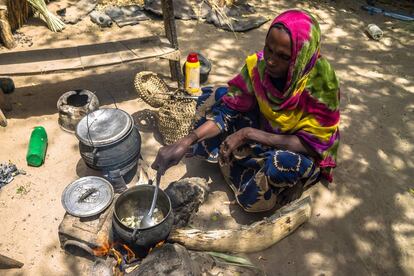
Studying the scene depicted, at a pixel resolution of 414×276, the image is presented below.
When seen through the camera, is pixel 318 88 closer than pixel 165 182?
Yes

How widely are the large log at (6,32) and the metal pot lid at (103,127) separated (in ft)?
8.92

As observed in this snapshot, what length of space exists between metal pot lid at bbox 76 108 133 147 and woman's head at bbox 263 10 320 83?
4.28ft

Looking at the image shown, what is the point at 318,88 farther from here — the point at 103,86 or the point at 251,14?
the point at 251,14

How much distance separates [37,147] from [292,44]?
2.50 m

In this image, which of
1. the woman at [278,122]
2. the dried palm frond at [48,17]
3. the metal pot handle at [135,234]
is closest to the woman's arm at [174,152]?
the woman at [278,122]

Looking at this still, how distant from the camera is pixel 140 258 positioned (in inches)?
96.3

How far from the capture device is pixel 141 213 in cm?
264

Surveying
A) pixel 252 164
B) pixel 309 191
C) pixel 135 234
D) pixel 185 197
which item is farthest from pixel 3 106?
pixel 309 191

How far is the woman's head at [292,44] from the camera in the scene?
220 centimetres

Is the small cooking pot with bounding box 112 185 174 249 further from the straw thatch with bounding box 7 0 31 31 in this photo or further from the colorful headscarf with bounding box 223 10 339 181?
the straw thatch with bounding box 7 0 31 31

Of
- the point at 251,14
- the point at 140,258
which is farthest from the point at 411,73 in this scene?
the point at 140,258

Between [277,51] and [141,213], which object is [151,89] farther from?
[277,51]

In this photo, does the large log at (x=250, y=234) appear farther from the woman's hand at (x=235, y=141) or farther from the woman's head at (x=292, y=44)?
the woman's head at (x=292, y=44)

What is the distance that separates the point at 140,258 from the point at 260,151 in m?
1.20
